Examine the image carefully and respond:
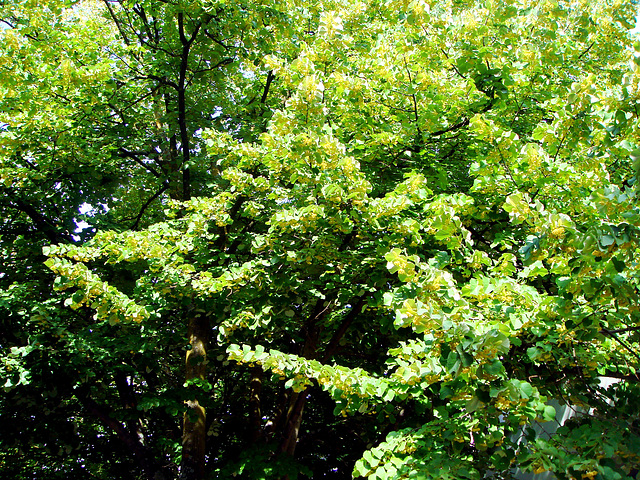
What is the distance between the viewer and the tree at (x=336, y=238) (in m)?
2.75

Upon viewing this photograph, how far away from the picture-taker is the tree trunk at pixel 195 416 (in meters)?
5.69

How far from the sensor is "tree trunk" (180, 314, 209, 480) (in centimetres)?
569

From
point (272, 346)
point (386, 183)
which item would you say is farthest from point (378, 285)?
point (272, 346)

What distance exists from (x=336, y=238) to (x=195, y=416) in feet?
8.56

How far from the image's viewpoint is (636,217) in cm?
225

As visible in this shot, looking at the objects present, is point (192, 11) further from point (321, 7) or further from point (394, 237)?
point (394, 237)

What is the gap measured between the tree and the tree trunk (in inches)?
1.1

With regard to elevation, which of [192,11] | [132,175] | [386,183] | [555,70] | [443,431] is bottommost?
[443,431]

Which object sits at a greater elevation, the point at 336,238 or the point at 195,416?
the point at 336,238

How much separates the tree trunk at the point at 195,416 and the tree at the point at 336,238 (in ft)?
0.09

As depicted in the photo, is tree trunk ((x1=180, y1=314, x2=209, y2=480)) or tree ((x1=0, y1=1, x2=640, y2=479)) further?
tree trunk ((x1=180, y1=314, x2=209, y2=480))

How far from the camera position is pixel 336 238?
438 centimetres

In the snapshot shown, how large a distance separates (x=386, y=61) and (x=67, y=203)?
4.45 meters

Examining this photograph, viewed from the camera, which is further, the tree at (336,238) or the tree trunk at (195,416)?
the tree trunk at (195,416)
